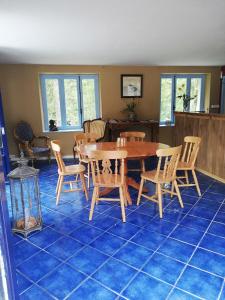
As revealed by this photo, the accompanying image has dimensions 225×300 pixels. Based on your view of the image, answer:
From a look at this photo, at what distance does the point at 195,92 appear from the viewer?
21.1ft

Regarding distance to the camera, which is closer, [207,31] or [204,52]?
[207,31]

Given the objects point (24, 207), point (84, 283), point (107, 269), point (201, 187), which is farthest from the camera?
point (201, 187)

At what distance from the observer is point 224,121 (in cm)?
375

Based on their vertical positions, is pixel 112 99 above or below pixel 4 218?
above

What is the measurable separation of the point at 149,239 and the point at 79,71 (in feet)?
14.0

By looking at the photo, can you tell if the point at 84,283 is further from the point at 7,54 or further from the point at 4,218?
the point at 7,54

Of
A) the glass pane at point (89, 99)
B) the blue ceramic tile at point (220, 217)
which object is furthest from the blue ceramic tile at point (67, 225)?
the glass pane at point (89, 99)

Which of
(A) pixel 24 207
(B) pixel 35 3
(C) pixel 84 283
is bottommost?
(C) pixel 84 283

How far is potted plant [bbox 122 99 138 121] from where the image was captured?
5.73m

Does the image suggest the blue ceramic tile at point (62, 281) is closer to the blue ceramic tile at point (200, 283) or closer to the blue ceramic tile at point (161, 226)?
the blue ceramic tile at point (200, 283)

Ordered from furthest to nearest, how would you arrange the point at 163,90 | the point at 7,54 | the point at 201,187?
the point at 163,90
the point at 7,54
the point at 201,187

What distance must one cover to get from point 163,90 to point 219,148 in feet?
Result: 9.15

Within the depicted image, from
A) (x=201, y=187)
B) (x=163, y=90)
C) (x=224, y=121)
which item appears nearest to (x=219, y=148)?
(x=224, y=121)

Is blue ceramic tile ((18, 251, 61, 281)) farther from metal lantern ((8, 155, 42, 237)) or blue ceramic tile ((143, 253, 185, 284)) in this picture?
blue ceramic tile ((143, 253, 185, 284))
